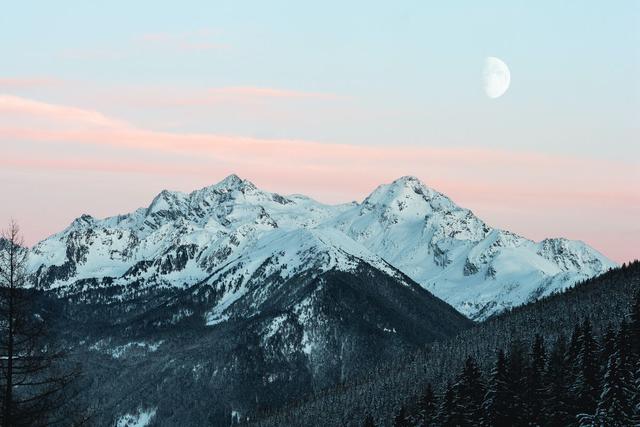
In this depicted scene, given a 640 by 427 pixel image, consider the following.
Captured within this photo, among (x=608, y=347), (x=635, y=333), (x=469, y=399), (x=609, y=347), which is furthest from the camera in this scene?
(x=635, y=333)

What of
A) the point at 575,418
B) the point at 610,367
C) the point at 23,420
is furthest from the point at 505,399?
the point at 23,420

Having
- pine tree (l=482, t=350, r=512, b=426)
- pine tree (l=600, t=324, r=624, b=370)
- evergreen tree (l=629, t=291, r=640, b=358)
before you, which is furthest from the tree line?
evergreen tree (l=629, t=291, r=640, b=358)

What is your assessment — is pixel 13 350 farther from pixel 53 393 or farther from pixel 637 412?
pixel 637 412

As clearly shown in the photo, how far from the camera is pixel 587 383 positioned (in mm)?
116625

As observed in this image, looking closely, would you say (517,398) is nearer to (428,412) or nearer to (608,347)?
(428,412)

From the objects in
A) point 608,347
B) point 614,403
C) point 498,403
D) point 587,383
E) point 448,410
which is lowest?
point 448,410

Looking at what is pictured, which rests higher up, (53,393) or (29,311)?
(29,311)

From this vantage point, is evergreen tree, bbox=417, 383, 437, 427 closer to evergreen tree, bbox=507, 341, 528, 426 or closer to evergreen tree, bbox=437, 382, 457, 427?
evergreen tree, bbox=437, 382, 457, 427

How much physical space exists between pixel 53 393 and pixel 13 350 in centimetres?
196

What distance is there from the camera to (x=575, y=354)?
479ft

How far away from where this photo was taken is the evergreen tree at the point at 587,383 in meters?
113

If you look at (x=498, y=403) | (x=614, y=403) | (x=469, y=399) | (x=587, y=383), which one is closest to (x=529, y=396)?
(x=498, y=403)

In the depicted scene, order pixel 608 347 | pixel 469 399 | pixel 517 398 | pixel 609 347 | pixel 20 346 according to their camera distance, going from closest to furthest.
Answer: pixel 20 346 < pixel 517 398 < pixel 469 399 < pixel 609 347 < pixel 608 347

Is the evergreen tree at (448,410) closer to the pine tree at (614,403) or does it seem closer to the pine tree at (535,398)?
the pine tree at (535,398)
